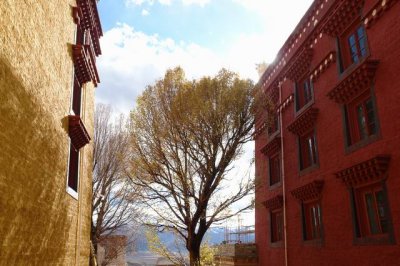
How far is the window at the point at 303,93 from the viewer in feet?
46.0

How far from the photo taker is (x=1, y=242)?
5.09 metres

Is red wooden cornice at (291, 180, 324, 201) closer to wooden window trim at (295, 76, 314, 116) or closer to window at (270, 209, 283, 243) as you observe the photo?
window at (270, 209, 283, 243)

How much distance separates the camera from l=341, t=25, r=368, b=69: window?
35.2 feet

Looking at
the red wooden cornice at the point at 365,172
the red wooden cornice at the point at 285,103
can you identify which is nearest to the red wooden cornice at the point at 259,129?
the red wooden cornice at the point at 285,103

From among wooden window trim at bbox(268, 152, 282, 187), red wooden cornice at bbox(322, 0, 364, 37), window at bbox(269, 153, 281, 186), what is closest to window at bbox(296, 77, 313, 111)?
red wooden cornice at bbox(322, 0, 364, 37)

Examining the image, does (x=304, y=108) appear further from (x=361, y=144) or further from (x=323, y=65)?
(x=361, y=144)

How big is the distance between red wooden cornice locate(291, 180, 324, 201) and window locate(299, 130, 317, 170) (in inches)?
32.8

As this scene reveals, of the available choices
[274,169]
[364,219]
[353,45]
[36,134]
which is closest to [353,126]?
[353,45]

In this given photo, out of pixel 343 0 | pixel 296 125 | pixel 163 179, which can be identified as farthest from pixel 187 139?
pixel 343 0

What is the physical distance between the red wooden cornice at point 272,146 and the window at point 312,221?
10.6 feet

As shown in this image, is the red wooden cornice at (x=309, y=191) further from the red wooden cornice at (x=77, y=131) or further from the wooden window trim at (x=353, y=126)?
the red wooden cornice at (x=77, y=131)

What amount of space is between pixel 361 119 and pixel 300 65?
428 cm

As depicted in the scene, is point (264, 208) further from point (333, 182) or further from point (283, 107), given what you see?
point (333, 182)

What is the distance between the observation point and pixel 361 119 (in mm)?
10586
